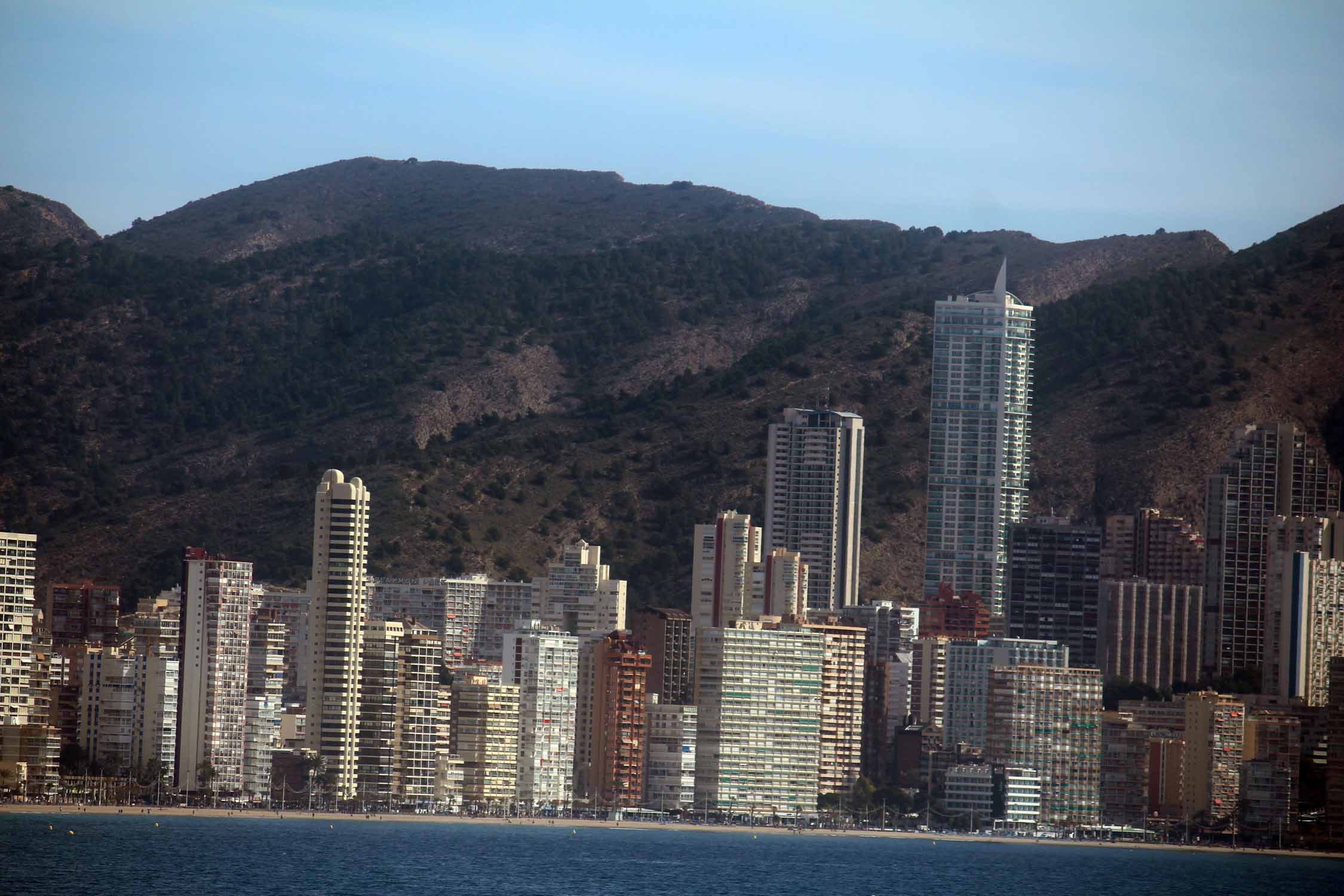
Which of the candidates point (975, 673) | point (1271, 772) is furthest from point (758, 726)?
point (1271, 772)

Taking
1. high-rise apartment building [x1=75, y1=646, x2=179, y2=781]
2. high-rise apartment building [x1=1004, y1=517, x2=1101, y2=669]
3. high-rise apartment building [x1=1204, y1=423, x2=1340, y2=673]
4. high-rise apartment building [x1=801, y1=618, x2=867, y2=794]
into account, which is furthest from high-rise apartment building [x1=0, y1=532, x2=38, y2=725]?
high-rise apartment building [x1=1204, y1=423, x2=1340, y2=673]

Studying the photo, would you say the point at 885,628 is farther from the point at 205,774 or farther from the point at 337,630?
the point at 205,774

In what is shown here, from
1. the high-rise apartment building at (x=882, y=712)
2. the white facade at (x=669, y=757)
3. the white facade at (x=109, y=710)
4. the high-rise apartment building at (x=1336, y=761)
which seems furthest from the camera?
the high-rise apartment building at (x=882, y=712)

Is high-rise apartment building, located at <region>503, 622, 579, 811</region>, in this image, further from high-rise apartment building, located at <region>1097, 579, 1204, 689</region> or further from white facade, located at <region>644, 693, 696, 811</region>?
high-rise apartment building, located at <region>1097, 579, 1204, 689</region>

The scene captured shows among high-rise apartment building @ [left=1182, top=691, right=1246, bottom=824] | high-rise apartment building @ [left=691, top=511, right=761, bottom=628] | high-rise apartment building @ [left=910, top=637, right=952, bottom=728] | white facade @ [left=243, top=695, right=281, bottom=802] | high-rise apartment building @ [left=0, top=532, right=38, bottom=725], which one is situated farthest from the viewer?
high-rise apartment building @ [left=691, top=511, right=761, bottom=628]

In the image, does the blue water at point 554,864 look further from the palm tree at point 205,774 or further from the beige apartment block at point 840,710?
the beige apartment block at point 840,710

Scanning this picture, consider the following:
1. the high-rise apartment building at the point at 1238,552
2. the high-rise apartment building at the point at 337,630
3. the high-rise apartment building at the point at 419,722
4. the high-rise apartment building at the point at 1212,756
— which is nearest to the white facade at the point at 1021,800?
the high-rise apartment building at the point at 1212,756
